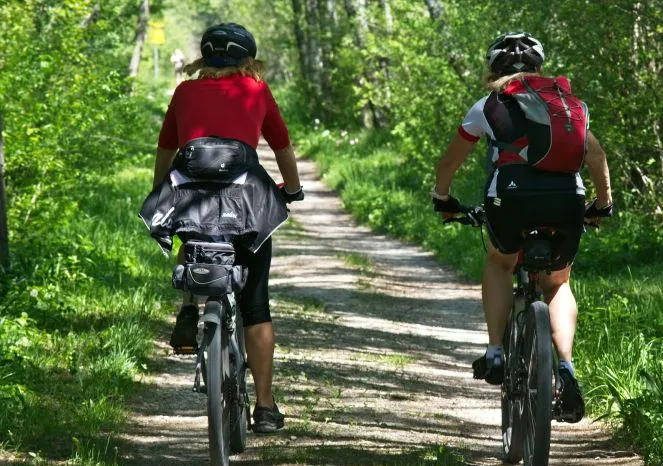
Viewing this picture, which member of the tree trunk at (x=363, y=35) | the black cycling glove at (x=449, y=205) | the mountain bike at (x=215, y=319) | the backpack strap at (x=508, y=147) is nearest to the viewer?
the mountain bike at (x=215, y=319)

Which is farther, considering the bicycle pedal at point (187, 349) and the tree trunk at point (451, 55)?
the tree trunk at point (451, 55)

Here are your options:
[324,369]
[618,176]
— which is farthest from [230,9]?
[324,369]

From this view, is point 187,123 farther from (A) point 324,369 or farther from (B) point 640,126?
(B) point 640,126

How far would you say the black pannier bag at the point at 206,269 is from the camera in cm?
473

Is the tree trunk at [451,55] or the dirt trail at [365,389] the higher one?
the tree trunk at [451,55]

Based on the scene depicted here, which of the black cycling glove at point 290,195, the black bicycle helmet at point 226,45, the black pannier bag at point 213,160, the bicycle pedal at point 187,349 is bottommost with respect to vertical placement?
the bicycle pedal at point 187,349

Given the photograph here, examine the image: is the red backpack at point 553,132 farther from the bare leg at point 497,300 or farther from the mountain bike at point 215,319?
the mountain bike at point 215,319

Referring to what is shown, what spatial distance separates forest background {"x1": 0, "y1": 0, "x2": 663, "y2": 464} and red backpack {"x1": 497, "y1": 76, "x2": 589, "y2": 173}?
1476 mm

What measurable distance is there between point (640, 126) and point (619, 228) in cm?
114

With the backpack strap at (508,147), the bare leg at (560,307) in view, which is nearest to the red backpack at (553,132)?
the backpack strap at (508,147)

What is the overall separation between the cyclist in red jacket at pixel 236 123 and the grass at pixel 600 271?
6.34ft

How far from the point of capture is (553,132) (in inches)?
185

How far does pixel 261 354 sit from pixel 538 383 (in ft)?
4.52

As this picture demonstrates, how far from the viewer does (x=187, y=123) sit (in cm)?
504
